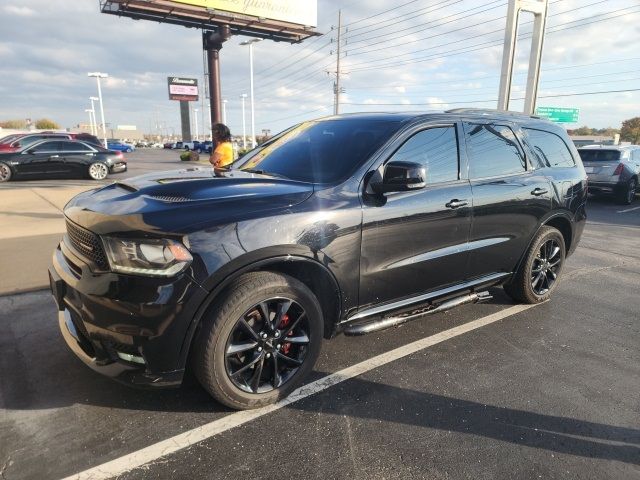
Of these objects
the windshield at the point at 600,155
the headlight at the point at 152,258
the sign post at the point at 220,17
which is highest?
the sign post at the point at 220,17

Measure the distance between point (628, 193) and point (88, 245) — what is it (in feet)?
48.9

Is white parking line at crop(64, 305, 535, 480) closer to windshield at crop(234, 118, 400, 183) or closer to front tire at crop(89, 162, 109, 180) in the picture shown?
windshield at crop(234, 118, 400, 183)

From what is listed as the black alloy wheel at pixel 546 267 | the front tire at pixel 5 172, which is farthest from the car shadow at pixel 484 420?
the front tire at pixel 5 172

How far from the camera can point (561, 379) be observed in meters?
3.22

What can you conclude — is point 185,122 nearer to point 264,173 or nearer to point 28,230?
point 28,230

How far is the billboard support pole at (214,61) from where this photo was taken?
82.2ft

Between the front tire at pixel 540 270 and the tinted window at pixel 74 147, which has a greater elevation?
the tinted window at pixel 74 147

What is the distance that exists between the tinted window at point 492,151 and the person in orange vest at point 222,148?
3825mm

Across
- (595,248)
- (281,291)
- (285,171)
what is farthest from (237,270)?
(595,248)

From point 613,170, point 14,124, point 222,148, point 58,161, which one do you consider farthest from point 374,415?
point 14,124

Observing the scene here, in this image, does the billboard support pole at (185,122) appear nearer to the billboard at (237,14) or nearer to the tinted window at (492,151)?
the billboard at (237,14)

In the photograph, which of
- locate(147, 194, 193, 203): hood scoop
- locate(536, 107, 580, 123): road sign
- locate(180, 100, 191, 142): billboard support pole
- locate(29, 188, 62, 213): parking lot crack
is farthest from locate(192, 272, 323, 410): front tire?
locate(180, 100, 191, 142): billboard support pole

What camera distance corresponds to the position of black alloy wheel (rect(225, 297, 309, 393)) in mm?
2656

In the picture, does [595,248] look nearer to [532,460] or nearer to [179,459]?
[532,460]
